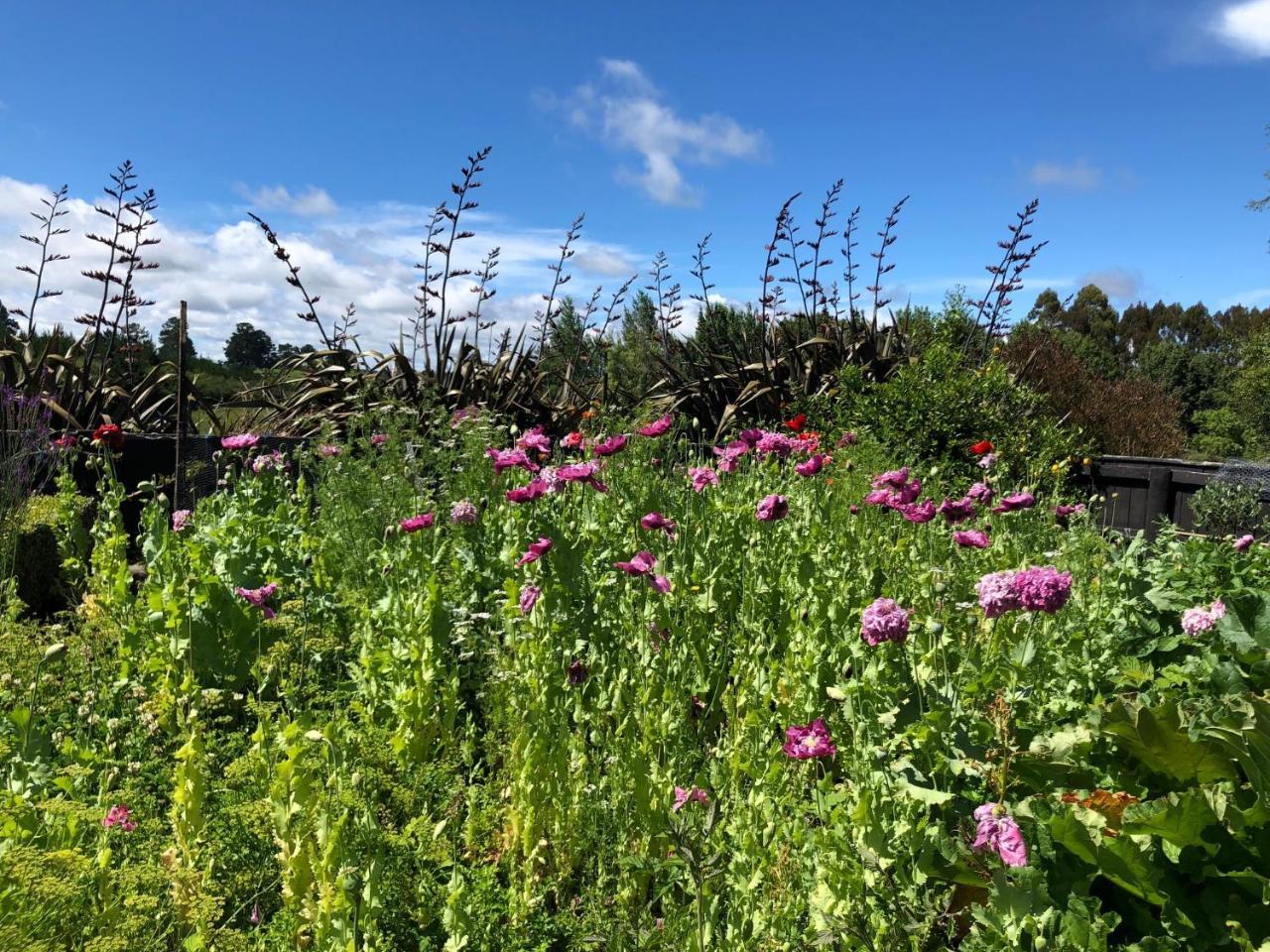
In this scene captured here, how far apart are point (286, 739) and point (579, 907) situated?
96cm

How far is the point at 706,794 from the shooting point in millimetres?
2391

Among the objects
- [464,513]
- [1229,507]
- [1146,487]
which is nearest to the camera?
[464,513]

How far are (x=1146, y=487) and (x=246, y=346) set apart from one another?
3396cm

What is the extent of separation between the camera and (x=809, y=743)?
2.15 metres

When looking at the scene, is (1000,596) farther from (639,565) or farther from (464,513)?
(464,513)

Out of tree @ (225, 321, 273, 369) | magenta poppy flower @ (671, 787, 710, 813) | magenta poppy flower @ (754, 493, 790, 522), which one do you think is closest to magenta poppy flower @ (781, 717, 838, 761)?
magenta poppy flower @ (671, 787, 710, 813)

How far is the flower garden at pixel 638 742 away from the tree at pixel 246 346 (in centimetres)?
2919

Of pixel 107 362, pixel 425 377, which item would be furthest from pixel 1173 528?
pixel 107 362

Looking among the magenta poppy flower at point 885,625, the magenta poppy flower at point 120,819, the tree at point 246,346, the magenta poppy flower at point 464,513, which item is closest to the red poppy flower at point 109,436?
the magenta poppy flower at point 464,513

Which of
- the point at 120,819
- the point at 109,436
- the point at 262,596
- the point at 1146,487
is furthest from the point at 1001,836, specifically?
the point at 1146,487

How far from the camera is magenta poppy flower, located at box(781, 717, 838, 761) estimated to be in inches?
84.4

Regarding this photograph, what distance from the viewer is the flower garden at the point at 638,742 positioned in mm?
1703

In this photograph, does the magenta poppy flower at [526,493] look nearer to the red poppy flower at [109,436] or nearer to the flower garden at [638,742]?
the flower garden at [638,742]

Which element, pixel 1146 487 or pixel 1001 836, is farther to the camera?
pixel 1146 487
